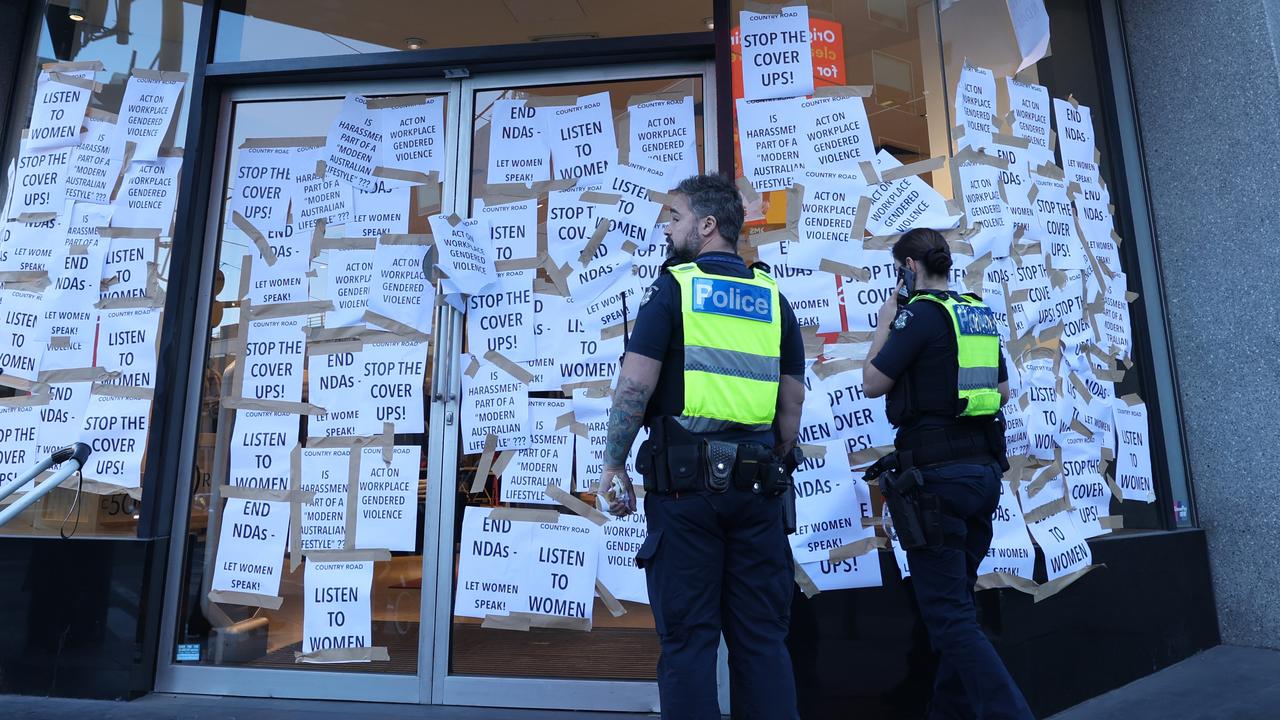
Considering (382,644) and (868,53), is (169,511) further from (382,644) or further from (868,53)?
(868,53)

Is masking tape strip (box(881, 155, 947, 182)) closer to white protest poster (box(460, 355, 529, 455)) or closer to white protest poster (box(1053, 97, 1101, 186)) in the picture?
white protest poster (box(1053, 97, 1101, 186))

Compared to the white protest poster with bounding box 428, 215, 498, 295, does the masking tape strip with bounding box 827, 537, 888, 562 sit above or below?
below

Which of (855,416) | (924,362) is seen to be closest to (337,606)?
(855,416)

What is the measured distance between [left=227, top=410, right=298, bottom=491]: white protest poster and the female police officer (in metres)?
2.77

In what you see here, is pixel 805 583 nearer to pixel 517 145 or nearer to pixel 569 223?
pixel 569 223

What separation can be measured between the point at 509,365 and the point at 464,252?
2.01 feet

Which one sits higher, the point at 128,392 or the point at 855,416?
the point at 128,392

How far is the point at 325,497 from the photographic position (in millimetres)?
3848

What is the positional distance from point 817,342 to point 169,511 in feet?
10.5

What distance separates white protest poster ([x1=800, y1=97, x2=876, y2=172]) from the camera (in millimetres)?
3709

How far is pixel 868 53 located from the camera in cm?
393

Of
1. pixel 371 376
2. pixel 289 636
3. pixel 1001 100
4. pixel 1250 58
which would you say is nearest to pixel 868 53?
pixel 1001 100

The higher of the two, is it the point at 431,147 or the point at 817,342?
the point at 431,147

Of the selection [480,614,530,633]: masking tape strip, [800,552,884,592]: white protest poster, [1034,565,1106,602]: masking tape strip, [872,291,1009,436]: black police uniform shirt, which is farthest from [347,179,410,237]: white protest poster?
[1034,565,1106,602]: masking tape strip
